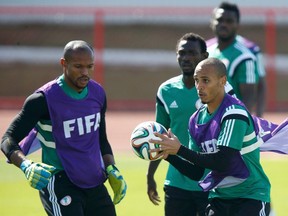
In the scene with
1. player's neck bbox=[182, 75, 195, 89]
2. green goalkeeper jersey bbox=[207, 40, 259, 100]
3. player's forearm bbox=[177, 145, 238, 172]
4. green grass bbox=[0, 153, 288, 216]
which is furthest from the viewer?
green grass bbox=[0, 153, 288, 216]

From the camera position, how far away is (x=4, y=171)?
15641 millimetres

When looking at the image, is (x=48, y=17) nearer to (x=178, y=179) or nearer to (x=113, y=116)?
(x=113, y=116)

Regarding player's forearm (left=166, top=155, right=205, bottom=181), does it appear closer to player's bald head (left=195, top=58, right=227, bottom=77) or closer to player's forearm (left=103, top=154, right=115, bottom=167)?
player's forearm (left=103, top=154, right=115, bottom=167)

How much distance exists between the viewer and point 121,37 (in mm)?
30281

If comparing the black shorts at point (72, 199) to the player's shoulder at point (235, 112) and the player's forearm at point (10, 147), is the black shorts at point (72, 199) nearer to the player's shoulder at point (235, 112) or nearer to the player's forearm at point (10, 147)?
the player's forearm at point (10, 147)

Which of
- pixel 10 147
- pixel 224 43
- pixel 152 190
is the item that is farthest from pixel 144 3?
pixel 10 147

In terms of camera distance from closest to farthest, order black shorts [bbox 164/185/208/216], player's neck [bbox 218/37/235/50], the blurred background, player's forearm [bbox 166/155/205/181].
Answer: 1. player's forearm [bbox 166/155/205/181]
2. black shorts [bbox 164/185/208/216]
3. player's neck [bbox 218/37/235/50]
4. the blurred background

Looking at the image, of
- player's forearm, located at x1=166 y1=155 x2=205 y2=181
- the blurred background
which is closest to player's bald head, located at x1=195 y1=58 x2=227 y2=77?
player's forearm, located at x1=166 y1=155 x2=205 y2=181

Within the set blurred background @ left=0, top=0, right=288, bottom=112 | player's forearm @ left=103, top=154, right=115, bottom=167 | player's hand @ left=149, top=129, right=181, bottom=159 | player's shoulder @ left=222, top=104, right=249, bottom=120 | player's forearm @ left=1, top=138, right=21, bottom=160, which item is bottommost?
blurred background @ left=0, top=0, right=288, bottom=112

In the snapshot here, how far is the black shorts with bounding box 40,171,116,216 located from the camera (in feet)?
23.6

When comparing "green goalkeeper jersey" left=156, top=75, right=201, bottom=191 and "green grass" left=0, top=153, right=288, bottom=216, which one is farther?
"green grass" left=0, top=153, right=288, bottom=216

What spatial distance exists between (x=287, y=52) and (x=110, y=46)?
610 centimetres

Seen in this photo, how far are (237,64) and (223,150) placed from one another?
3665 mm

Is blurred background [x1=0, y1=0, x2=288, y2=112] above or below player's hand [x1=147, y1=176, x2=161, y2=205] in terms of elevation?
below
